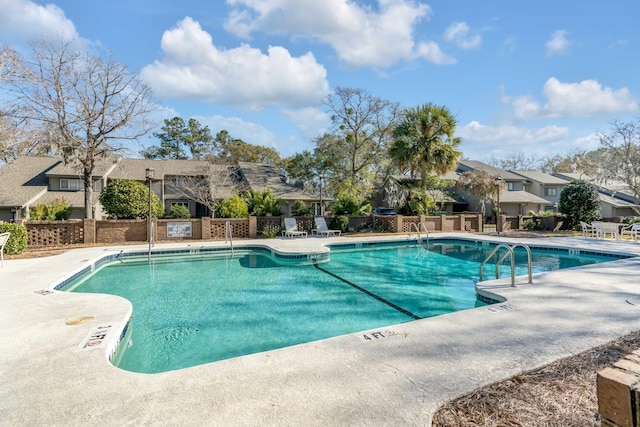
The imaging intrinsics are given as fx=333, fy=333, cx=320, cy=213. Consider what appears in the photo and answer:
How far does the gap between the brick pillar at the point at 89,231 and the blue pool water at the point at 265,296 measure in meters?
4.61

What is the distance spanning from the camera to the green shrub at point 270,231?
18109 millimetres

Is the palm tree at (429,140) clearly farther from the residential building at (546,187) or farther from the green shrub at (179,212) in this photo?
the residential building at (546,187)

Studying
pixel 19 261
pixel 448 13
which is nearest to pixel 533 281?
pixel 448 13

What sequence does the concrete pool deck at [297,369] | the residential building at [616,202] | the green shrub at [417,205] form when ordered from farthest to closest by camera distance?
the residential building at [616,202] → the green shrub at [417,205] → the concrete pool deck at [297,369]

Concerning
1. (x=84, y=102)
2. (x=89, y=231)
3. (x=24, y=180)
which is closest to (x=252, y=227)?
(x=89, y=231)

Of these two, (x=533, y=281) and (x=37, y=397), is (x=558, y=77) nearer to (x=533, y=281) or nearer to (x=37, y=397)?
Answer: (x=533, y=281)

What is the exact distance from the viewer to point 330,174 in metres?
30.5

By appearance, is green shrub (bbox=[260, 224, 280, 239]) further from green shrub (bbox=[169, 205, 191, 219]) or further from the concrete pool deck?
the concrete pool deck

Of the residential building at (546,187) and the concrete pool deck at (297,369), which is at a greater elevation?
the residential building at (546,187)

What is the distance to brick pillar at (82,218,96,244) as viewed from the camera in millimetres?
15094

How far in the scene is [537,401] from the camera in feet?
9.21

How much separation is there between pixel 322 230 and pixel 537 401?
16229 mm

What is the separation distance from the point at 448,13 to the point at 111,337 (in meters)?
13.9

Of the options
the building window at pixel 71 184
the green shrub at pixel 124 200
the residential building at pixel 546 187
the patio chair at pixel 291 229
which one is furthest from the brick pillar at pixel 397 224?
the building window at pixel 71 184
